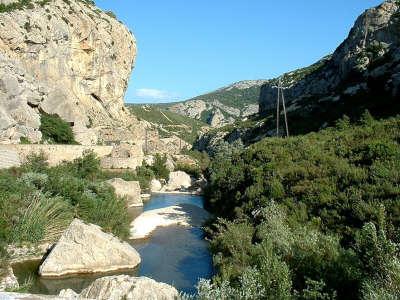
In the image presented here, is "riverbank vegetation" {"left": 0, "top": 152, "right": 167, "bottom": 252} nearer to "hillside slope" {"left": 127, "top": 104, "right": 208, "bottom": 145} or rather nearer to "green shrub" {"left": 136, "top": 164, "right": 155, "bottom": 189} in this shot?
"green shrub" {"left": 136, "top": 164, "right": 155, "bottom": 189}

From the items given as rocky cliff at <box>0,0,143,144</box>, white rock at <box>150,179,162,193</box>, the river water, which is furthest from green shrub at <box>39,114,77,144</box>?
the river water

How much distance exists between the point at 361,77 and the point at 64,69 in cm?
4125

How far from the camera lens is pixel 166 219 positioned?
38.8m

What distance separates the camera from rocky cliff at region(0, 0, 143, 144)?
51250 mm

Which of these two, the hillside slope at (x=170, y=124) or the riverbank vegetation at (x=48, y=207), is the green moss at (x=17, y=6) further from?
the hillside slope at (x=170, y=124)

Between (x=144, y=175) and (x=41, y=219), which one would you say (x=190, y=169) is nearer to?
→ (x=144, y=175)

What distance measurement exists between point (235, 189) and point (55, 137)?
30834 millimetres

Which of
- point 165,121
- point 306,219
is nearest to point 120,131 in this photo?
point 306,219

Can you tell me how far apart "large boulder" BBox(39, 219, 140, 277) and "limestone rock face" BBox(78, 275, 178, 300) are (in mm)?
6265

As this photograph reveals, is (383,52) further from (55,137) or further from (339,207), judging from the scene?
(339,207)

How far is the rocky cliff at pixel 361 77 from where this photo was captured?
1998 inches

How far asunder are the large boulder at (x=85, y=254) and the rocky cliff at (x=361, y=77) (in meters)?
29.2

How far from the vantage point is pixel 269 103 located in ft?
390

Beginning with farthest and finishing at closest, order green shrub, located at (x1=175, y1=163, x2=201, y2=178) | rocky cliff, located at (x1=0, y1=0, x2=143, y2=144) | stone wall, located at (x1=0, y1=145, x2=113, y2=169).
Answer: green shrub, located at (x1=175, y1=163, x2=201, y2=178) → rocky cliff, located at (x1=0, y1=0, x2=143, y2=144) → stone wall, located at (x1=0, y1=145, x2=113, y2=169)
